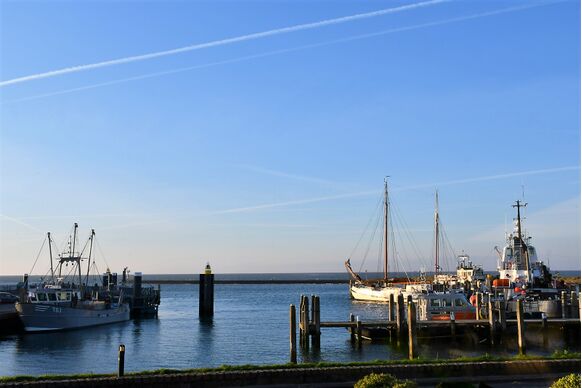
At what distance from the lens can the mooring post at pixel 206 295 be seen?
245 ft

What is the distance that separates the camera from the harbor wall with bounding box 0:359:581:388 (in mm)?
21688

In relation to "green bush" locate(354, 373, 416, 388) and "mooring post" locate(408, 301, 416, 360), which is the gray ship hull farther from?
"green bush" locate(354, 373, 416, 388)

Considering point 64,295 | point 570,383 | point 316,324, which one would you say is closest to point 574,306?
point 316,324

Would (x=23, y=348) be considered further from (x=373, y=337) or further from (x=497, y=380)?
(x=497, y=380)

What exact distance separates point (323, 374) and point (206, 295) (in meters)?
55.3

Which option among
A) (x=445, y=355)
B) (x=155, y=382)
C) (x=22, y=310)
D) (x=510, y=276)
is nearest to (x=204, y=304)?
(x=22, y=310)

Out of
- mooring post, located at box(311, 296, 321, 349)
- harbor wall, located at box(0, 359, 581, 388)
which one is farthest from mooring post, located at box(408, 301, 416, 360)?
harbor wall, located at box(0, 359, 581, 388)

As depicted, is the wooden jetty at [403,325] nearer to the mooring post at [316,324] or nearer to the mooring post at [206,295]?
the mooring post at [316,324]

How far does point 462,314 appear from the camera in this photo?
4947 cm

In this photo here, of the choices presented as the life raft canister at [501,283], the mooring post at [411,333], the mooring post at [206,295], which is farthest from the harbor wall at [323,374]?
the mooring post at [206,295]

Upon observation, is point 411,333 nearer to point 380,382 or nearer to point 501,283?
point 380,382

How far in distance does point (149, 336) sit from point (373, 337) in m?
23.6

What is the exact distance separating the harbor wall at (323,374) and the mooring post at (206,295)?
52.6 m

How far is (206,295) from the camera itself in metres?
76.6
